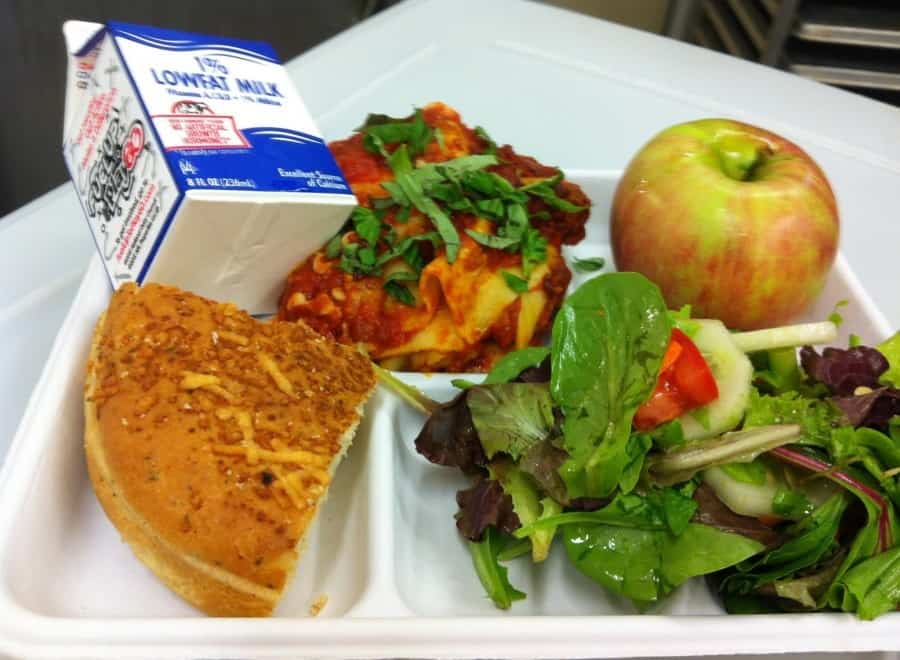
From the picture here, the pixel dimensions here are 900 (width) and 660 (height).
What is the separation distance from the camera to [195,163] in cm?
109

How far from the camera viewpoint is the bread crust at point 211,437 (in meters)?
0.95

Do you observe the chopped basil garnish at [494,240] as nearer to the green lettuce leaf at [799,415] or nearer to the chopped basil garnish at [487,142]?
the chopped basil garnish at [487,142]

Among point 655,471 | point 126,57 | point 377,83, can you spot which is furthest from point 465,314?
point 377,83

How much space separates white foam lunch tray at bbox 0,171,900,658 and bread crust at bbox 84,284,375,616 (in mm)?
69

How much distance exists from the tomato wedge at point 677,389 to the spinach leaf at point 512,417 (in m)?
0.14

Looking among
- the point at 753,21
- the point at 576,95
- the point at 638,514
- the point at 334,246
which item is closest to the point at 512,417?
the point at 638,514

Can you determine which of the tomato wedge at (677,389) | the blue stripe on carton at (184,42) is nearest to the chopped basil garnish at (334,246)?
the blue stripe on carton at (184,42)

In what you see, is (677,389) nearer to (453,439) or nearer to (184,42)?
(453,439)

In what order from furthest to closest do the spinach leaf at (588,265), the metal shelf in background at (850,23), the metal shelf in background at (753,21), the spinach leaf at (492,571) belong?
the metal shelf in background at (753,21)
the metal shelf in background at (850,23)
the spinach leaf at (588,265)
the spinach leaf at (492,571)

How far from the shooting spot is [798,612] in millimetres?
1021

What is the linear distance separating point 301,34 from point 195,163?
206cm

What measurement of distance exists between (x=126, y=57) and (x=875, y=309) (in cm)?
138

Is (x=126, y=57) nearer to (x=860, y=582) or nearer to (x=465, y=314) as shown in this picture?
(x=465, y=314)

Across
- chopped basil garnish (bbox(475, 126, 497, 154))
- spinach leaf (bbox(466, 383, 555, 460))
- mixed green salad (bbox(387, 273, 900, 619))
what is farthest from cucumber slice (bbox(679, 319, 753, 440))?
chopped basil garnish (bbox(475, 126, 497, 154))
